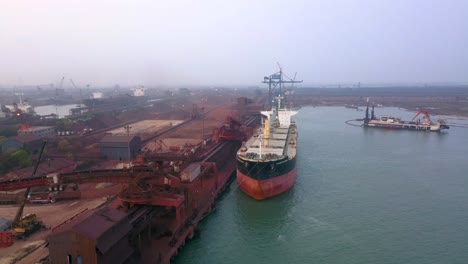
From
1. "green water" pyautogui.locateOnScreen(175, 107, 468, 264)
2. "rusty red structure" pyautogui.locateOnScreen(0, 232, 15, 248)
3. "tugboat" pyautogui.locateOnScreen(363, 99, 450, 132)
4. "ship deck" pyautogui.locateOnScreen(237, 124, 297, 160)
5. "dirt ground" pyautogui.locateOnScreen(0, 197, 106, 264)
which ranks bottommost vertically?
"green water" pyautogui.locateOnScreen(175, 107, 468, 264)

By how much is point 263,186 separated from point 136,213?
757cm

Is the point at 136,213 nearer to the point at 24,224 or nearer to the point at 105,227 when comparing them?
the point at 105,227

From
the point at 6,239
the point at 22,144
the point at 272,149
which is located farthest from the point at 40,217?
the point at 22,144

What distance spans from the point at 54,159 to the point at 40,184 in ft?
36.7

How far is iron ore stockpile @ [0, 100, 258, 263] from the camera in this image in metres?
8.75

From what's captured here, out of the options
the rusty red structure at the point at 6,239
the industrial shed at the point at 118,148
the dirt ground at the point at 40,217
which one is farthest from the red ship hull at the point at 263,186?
the rusty red structure at the point at 6,239

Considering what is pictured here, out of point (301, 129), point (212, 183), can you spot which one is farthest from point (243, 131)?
point (301, 129)

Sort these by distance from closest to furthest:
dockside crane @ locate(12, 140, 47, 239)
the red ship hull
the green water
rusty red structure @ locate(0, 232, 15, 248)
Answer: rusty red structure @ locate(0, 232, 15, 248)
dockside crane @ locate(12, 140, 47, 239)
the green water
the red ship hull

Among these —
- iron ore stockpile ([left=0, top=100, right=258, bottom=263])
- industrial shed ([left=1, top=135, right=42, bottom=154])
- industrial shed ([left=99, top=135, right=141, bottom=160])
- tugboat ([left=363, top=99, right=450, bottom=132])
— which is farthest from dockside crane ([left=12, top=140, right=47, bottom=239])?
tugboat ([left=363, top=99, right=450, bottom=132])

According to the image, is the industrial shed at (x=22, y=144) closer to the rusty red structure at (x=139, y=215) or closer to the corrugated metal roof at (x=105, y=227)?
the rusty red structure at (x=139, y=215)

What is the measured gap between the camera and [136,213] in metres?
12.2

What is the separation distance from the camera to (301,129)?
150 ft

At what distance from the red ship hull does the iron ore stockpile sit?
5.12 feet

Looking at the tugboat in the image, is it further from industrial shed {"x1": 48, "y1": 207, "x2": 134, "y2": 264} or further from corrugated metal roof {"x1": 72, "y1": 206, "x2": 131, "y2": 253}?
industrial shed {"x1": 48, "y1": 207, "x2": 134, "y2": 264}
